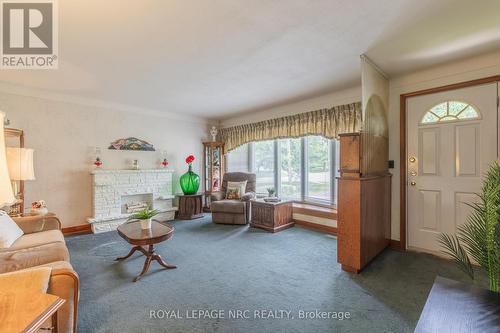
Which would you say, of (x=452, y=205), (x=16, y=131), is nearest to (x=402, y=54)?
(x=452, y=205)

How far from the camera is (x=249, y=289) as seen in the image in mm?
2164

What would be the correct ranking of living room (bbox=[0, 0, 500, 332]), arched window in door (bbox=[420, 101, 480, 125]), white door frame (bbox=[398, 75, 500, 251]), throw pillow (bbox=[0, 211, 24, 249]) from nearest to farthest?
living room (bbox=[0, 0, 500, 332]), throw pillow (bbox=[0, 211, 24, 249]), arched window in door (bbox=[420, 101, 480, 125]), white door frame (bbox=[398, 75, 500, 251])

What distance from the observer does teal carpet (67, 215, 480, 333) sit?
1719mm

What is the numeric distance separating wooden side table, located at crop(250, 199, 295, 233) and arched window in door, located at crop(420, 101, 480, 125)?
243 cm

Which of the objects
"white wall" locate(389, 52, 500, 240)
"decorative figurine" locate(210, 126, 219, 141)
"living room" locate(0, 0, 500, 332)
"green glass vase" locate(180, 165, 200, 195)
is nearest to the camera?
"living room" locate(0, 0, 500, 332)

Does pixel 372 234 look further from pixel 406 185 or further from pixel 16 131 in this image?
pixel 16 131

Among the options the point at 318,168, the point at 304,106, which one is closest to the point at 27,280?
the point at 318,168

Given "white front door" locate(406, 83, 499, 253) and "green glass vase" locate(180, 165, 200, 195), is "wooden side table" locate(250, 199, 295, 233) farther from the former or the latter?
"white front door" locate(406, 83, 499, 253)

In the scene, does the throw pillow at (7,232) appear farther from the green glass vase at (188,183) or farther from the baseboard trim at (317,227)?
the baseboard trim at (317,227)

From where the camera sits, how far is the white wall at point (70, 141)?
357cm

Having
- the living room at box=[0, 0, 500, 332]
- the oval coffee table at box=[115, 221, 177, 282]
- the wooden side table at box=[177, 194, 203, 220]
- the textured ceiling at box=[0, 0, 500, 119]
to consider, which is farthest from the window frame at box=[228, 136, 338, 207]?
the oval coffee table at box=[115, 221, 177, 282]

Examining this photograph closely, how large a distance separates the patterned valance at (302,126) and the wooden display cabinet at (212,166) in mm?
254

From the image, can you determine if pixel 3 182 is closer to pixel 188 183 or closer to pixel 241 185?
pixel 241 185

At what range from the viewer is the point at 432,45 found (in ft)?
7.57
